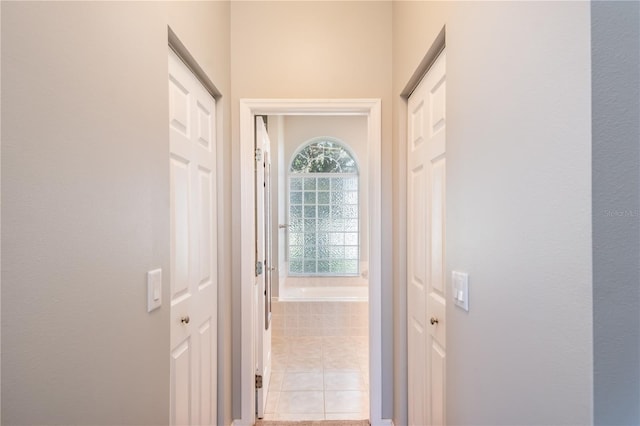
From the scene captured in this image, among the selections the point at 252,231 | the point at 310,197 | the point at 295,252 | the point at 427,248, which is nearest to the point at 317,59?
the point at 252,231

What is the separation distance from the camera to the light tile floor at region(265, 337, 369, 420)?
2.22 meters

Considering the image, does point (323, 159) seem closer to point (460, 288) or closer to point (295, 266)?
point (295, 266)

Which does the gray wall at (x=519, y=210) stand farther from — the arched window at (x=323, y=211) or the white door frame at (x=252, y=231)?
the arched window at (x=323, y=211)

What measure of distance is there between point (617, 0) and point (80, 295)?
1.15 metres

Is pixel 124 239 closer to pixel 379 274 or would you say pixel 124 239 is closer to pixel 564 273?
pixel 564 273

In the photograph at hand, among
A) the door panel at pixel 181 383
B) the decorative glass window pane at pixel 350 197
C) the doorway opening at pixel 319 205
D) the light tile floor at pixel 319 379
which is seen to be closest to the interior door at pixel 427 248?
the light tile floor at pixel 319 379

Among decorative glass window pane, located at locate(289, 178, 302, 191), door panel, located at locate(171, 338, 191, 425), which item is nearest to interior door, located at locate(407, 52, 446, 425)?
door panel, located at locate(171, 338, 191, 425)

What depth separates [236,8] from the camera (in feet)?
6.29

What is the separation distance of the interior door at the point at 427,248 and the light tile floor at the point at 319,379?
2.26 ft

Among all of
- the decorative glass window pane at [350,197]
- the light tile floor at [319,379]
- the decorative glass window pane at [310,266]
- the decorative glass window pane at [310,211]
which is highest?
the decorative glass window pane at [350,197]

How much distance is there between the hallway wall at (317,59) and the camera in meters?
1.92

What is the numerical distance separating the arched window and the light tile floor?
1.37 meters

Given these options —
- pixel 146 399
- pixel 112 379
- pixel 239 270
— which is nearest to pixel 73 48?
pixel 112 379

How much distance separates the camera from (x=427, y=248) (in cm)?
148
